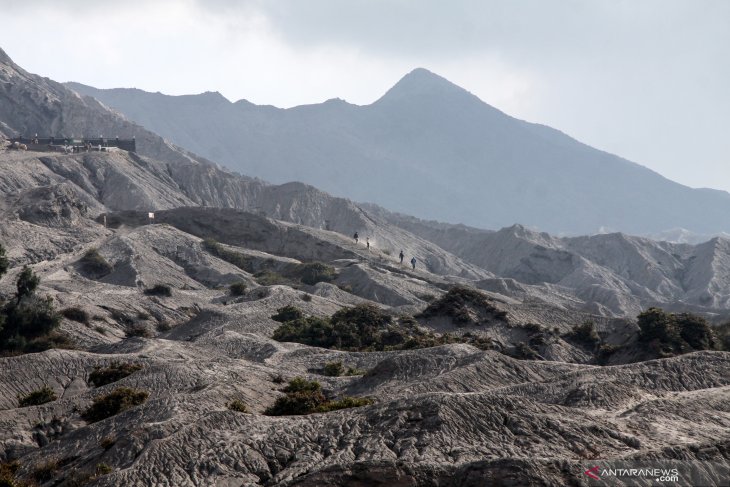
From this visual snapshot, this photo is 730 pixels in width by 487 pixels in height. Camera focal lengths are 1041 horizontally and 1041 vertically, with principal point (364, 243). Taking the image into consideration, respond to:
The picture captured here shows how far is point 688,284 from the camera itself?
139625 millimetres

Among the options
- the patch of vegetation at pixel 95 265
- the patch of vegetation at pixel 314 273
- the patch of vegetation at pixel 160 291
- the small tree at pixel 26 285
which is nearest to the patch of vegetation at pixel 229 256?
the patch of vegetation at pixel 314 273

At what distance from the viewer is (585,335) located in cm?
5672

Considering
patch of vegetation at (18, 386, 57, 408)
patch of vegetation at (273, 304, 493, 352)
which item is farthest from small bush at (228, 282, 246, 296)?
patch of vegetation at (18, 386, 57, 408)

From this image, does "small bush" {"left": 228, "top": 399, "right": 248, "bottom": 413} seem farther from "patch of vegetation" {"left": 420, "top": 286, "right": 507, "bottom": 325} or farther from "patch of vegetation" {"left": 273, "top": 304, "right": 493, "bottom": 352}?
"patch of vegetation" {"left": 420, "top": 286, "right": 507, "bottom": 325}

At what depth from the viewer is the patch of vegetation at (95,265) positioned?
70375mm

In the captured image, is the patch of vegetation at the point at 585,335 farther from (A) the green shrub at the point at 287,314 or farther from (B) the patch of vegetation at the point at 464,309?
(A) the green shrub at the point at 287,314

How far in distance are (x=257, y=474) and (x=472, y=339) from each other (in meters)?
31.7

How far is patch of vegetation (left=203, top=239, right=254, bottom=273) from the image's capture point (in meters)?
87.2

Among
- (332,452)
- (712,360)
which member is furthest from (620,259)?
(332,452)

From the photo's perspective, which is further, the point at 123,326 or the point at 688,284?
the point at 688,284

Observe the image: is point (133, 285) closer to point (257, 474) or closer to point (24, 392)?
point (24, 392)
